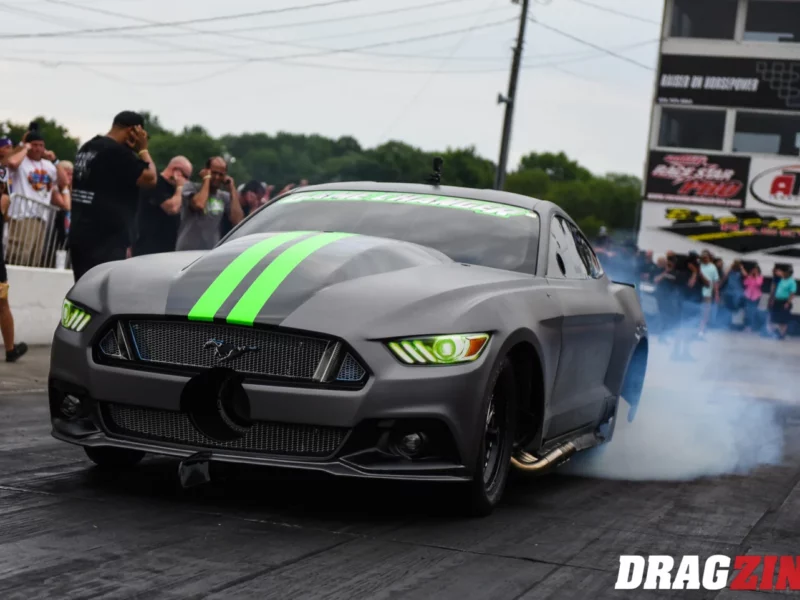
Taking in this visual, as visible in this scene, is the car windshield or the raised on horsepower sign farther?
the car windshield

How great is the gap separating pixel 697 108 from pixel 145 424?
51.4 metres

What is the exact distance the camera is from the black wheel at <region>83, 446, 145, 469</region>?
6008 mm

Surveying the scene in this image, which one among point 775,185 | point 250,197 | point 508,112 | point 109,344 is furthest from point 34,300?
point 775,185

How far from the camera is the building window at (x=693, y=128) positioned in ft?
181

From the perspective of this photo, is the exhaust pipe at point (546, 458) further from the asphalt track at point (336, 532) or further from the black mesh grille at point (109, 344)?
the black mesh grille at point (109, 344)

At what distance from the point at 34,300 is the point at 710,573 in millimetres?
9661

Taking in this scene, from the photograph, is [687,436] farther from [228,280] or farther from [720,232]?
[720,232]

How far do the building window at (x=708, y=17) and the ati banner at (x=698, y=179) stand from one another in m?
6.98

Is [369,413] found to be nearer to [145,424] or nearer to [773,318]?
[145,424]

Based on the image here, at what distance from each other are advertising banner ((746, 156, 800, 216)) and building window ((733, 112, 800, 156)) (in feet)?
5.81

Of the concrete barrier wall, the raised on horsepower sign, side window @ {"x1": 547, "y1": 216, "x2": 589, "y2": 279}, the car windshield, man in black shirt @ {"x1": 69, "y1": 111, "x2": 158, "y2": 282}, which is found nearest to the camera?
the raised on horsepower sign

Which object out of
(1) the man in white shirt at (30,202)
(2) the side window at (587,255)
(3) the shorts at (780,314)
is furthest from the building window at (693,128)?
(2) the side window at (587,255)

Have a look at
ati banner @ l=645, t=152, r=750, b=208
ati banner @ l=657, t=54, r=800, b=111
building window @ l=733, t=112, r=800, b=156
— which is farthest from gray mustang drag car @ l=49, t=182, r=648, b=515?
building window @ l=733, t=112, r=800, b=156

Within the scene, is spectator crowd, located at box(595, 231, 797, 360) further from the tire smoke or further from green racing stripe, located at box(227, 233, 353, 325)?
green racing stripe, located at box(227, 233, 353, 325)
